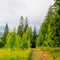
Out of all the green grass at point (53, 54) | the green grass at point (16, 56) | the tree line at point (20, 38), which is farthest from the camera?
the tree line at point (20, 38)

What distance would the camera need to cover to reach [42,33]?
81.4 m

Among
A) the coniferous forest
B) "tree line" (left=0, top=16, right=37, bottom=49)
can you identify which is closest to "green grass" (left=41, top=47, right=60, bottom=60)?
the coniferous forest

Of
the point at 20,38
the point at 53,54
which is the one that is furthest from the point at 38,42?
the point at 53,54

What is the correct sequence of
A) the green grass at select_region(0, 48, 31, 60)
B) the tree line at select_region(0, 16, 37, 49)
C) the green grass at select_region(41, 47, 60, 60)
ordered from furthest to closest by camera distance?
the tree line at select_region(0, 16, 37, 49)
the green grass at select_region(41, 47, 60, 60)
the green grass at select_region(0, 48, 31, 60)

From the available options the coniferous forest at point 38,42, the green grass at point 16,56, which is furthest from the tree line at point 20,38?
the green grass at point 16,56

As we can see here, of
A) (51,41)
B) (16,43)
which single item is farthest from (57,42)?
(16,43)

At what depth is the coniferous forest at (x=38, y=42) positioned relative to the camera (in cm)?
3547

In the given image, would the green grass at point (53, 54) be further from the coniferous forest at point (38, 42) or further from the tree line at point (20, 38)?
the tree line at point (20, 38)

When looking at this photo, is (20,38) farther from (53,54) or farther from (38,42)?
(53,54)

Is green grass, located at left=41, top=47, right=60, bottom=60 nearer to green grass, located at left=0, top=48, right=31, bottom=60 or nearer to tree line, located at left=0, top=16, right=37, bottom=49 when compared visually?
green grass, located at left=0, top=48, right=31, bottom=60

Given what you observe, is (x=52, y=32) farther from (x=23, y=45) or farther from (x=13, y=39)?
(x=13, y=39)

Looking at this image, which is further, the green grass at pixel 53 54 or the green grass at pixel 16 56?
the green grass at pixel 53 54

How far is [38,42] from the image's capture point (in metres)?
88.5

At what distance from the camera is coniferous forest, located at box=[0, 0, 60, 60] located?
1396 inches
